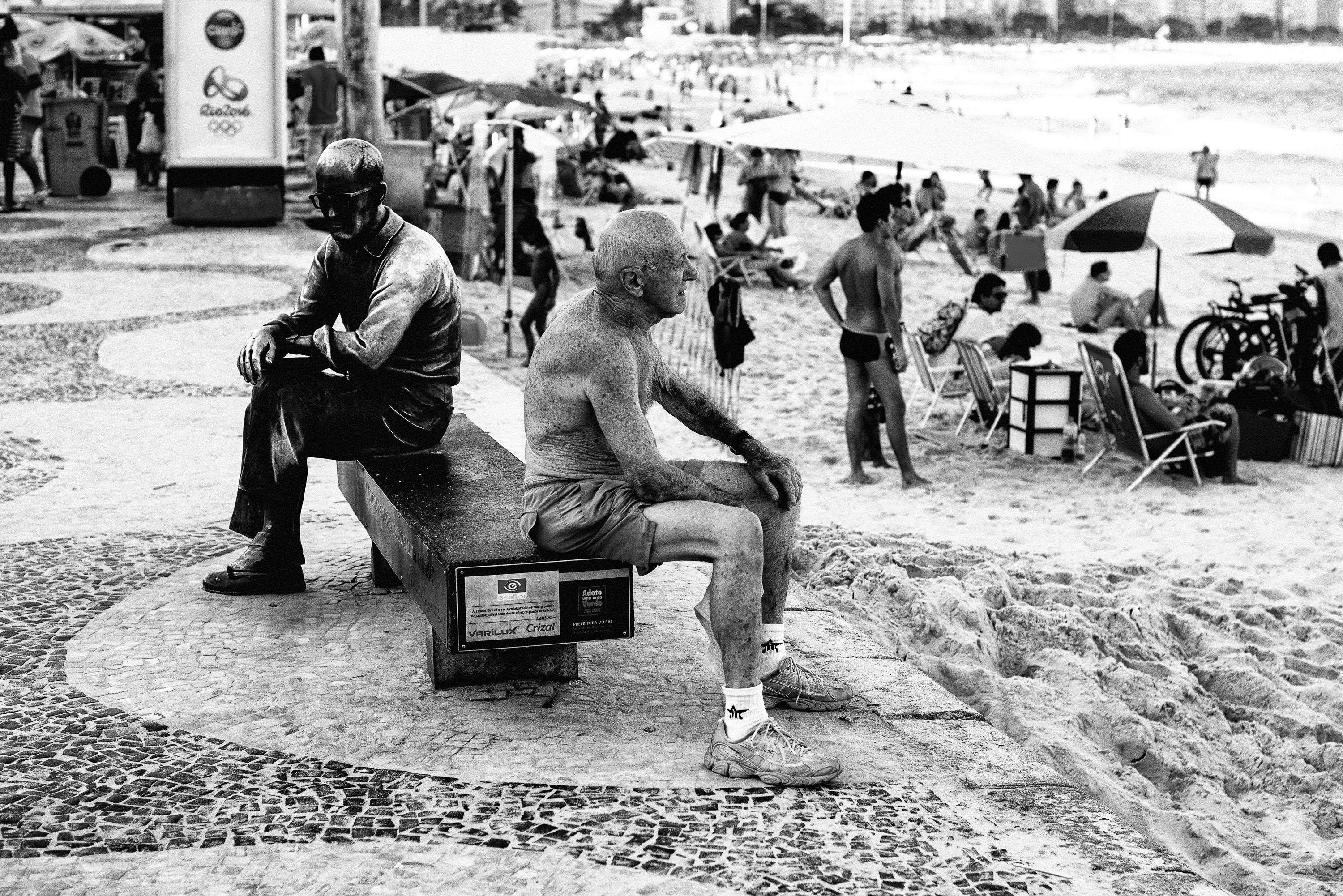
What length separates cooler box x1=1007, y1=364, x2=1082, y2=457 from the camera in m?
8.91

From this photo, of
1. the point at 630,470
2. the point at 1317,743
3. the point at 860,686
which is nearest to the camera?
the point at 630,470

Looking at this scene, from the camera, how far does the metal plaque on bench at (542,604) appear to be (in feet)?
12.1

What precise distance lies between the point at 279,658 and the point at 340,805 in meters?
1.05

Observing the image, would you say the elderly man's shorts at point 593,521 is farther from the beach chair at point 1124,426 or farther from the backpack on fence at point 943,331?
the backpack on fence at point 943,331

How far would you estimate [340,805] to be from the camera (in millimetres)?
3340

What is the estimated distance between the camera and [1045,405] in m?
8.98

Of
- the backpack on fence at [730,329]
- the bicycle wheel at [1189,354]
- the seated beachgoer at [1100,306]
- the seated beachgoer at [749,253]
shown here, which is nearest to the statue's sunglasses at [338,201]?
the backpack on fence at [730,329]

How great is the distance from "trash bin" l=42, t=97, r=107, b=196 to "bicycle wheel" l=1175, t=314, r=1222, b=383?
1288 cm

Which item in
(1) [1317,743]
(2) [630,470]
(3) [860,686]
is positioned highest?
(2) [630,470]

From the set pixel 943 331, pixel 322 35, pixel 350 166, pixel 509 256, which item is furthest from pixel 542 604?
pixel 322 35

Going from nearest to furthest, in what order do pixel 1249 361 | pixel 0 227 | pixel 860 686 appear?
1. pixel 860 686
2. pixel 1249 361
3. pixel 0 227

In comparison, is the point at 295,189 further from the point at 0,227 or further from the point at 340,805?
the point at 340,805

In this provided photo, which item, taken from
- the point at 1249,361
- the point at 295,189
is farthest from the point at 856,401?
the point at 295,189

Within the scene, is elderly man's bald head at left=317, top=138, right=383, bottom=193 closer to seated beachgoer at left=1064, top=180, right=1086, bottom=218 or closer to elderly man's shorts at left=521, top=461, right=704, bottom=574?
elderly man's shorts at left=521, top=461, right=704, bottom=574
